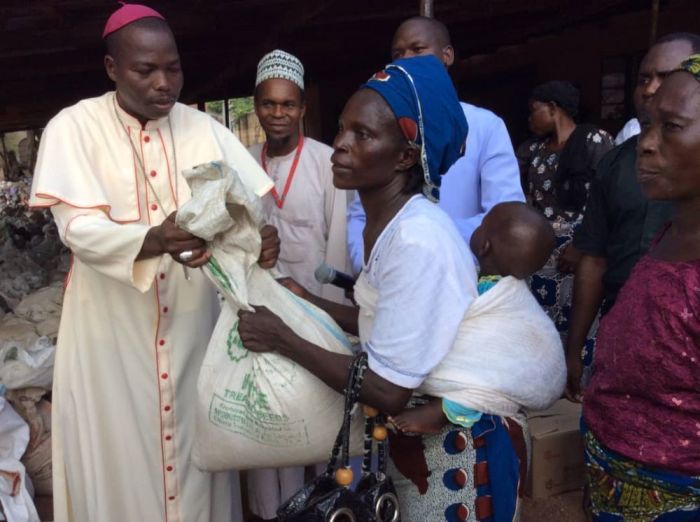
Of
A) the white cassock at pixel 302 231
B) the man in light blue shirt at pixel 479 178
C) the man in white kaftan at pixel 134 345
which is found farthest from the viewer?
the white cassock at pixel 302 231

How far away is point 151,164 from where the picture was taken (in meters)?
2.45

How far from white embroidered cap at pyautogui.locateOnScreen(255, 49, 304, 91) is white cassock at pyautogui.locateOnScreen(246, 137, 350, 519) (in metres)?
0.36

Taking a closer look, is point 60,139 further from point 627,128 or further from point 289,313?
point 627,128

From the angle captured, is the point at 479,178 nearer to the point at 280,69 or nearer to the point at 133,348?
the point at 280,69

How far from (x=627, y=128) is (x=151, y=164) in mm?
3946

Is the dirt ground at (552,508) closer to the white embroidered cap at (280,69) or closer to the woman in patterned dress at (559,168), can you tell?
the woman in patterned dress at (559,168)

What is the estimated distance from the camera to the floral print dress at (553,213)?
13.7 ft

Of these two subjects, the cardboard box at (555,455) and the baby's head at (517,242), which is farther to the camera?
the cardboard box at (555,455)

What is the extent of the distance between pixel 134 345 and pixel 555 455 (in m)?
1.84

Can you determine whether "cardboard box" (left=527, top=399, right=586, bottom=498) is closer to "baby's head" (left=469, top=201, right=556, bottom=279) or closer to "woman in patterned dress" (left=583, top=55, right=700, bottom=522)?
"woman in patterned dress" (left=583, top=55, right=700, bottom=522)

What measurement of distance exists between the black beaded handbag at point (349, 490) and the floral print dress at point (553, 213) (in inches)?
92.1

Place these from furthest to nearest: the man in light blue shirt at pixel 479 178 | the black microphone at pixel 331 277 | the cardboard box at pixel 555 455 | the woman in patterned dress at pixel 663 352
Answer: the cardboard box at pixel 555 455
the man in light blue shirt at pixel 479 178
the black microphone at pixel 331 277
the woman in patterned dress at pixel 663 352

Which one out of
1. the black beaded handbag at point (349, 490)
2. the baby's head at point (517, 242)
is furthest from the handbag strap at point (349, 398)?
the baby's head at point (517, 242)

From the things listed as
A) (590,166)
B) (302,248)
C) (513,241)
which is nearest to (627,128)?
(590,166)
